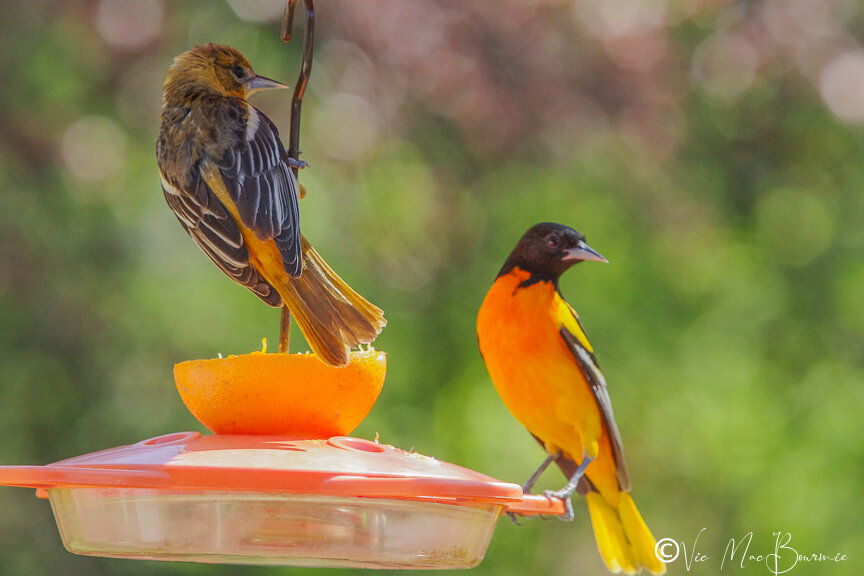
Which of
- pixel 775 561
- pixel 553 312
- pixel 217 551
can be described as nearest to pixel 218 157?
pixel 217 551

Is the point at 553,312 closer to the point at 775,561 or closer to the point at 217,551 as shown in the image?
the point at 217,551

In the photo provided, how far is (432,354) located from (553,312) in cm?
325

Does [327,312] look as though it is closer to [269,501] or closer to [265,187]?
[265,187]

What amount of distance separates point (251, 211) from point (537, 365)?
5.37ft

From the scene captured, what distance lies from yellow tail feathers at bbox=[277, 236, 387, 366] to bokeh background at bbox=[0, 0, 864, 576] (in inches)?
153

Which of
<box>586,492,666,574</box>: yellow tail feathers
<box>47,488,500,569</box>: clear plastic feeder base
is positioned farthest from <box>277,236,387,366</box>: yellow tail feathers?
<box>586,492,666,574</box>: yellow tail feathers

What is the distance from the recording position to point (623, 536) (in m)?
4.64

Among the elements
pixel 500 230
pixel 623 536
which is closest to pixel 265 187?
pixel 623 536

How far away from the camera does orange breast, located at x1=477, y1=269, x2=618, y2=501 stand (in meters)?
4.11

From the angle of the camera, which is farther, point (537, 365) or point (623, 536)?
point (623, 536)

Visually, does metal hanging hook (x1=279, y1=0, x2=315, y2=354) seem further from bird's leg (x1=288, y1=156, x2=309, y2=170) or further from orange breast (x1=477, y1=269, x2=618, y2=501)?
orange breast (x1=477, y1=269, x2=618, y2=501)

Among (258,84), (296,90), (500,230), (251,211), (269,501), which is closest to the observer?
(269,501)

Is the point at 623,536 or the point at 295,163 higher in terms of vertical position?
the point at 295,163

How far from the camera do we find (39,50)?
21.8ft
